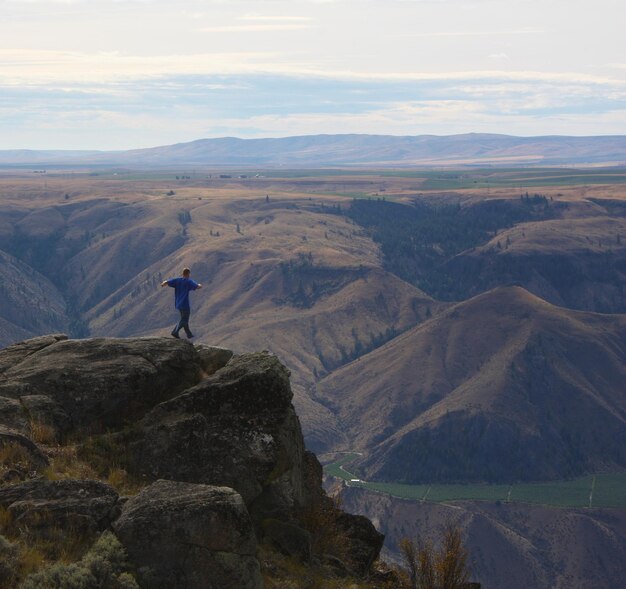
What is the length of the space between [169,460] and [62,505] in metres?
4.12

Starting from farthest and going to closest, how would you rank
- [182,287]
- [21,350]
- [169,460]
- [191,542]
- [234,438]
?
[182,287] < [21,350] < [234,438] < [169,460] < [191,542]

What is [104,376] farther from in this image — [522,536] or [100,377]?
[522,536]

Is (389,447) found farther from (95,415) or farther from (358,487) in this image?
(95,415)

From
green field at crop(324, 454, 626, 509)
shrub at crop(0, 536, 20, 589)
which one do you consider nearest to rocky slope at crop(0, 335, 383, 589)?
shrub at crop(0, 536, 20, 589)

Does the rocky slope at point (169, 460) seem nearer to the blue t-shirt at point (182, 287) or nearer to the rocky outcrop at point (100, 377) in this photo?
the rocky outcrop at point (100, 377)

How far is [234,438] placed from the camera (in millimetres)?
24875

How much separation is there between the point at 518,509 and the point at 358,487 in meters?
23.5

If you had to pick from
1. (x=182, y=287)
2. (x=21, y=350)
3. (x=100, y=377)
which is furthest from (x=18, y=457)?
(x=182, y=287)

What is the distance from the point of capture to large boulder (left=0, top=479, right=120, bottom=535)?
2042cm

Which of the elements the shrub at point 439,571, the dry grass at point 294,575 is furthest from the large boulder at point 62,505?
the shrub at point 439,571

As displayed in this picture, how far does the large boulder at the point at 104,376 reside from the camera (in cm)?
2670

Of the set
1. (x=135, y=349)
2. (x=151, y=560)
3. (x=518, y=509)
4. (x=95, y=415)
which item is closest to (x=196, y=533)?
(x=151, y=560)

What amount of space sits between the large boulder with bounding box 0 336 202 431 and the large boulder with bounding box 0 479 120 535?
4905 millimetres

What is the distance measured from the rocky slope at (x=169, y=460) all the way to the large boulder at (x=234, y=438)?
0.09 feet
